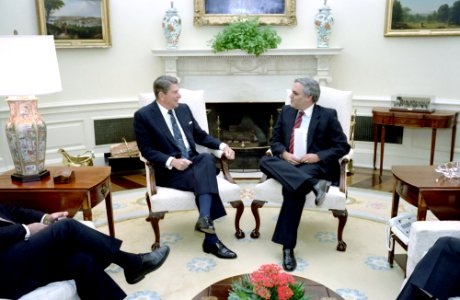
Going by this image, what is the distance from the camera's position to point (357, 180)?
499 centimetres

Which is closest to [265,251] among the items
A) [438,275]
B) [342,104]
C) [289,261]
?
[289,261]

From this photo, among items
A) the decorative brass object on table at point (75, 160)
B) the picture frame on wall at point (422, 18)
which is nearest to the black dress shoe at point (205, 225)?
the decorative brass object on table at point (75, 160)

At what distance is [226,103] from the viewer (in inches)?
221

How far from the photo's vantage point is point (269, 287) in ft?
5.90

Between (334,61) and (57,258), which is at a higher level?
(334,61)

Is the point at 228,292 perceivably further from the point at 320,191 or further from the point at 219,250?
the point at 320,191

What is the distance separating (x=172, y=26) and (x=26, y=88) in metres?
2.81

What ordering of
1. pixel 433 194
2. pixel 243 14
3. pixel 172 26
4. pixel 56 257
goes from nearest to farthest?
pixel 56 257 < pixel 433 194 < pixel 172 26 < pixel 243 14

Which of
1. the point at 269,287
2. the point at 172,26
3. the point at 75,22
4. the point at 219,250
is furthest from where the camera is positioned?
the point at 172,26


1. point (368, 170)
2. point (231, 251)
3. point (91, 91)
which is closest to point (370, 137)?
point (368, 170)

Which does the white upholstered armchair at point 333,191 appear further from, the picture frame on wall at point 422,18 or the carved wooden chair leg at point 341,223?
the picture frame on wall at point 422,18

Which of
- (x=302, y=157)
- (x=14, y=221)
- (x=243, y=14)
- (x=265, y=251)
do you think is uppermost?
(x=243, y=14)

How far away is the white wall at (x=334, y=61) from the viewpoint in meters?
5.15

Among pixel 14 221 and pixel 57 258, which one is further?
pixel 14 221
